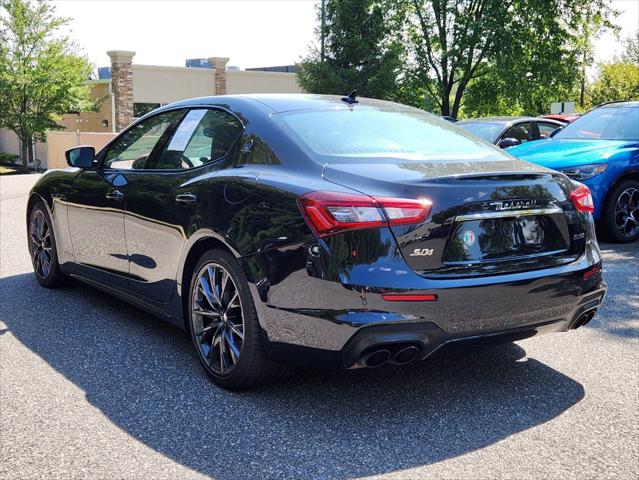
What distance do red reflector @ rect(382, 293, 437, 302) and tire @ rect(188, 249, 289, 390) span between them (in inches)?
29.1

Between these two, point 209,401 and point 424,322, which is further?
point 209,401

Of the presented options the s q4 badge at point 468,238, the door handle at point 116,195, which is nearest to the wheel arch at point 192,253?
the door handle at point 116,195

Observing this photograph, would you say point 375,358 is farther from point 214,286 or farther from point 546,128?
point 546,128

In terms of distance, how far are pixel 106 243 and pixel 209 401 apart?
71.0 inches

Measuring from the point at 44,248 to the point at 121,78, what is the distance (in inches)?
1341

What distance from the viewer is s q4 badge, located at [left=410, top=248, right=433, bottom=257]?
11.2ft

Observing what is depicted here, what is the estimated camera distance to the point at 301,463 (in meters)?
3.19

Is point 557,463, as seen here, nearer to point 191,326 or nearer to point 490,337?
point 490,337

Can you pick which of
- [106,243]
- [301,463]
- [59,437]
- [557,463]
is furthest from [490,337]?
[106,243]

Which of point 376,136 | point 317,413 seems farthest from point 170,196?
point 317,413

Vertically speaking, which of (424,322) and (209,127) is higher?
(209,127)

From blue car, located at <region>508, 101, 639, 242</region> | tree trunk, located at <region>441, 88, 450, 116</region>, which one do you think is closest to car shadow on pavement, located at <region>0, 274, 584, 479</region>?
blue car, located at <region>508, 101, 639, 242</region>

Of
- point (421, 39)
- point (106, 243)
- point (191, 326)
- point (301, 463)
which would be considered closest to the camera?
point (301, 463)

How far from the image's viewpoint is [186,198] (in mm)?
4309
